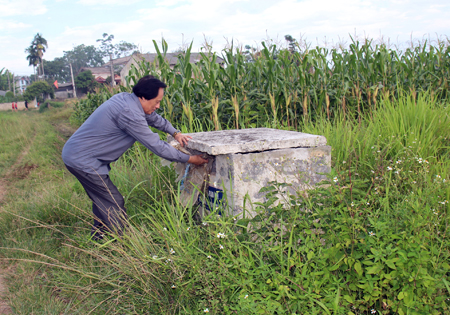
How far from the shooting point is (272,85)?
5.68 m

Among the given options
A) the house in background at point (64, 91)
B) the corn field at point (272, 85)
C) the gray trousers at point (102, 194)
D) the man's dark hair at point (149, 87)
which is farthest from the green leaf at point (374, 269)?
the house in background at point (64, 91)

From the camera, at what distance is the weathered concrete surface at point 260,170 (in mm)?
2854

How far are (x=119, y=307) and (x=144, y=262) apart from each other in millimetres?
355

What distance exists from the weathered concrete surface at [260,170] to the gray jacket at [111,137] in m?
0.54

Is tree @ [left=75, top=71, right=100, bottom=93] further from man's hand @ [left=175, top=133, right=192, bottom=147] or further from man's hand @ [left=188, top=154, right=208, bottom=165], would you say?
man's hand @ [left=188, top=154, right=208, bottom=165]

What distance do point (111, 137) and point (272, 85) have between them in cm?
328

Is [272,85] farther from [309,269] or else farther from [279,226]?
[309,269]

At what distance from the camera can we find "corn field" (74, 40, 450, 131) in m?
5.59

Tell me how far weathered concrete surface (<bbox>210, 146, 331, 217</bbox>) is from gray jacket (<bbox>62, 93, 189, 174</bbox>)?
21.3 inches

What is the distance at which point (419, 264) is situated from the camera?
201 centimetres

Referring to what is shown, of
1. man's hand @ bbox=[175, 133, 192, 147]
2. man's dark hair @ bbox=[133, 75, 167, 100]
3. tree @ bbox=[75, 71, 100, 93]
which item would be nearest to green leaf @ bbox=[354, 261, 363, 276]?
man's hand @ bbox=[175, 133, 192, 147]

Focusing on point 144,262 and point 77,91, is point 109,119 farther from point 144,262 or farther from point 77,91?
point 77,91

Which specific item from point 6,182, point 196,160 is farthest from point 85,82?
point 196,160

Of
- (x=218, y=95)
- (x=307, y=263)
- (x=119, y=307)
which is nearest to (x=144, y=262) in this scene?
(x=119, y=307)
